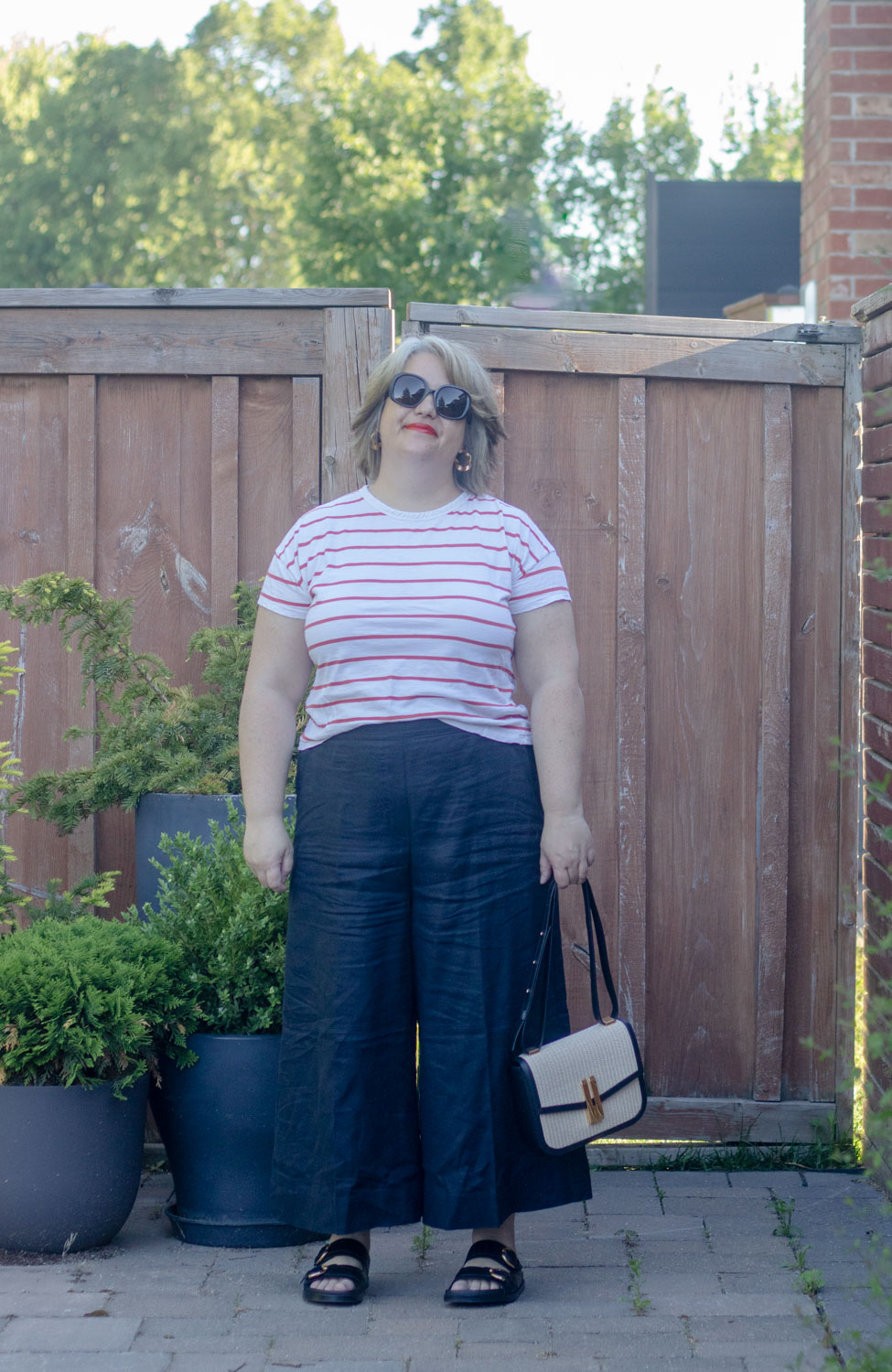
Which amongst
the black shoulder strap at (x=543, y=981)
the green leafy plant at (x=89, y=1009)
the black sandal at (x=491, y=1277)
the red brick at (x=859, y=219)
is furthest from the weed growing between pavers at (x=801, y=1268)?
the red brick at (x=859, y=219)

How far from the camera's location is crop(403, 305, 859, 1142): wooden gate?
148 inches

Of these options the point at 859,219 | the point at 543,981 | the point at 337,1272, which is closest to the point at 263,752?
the point at 543,981

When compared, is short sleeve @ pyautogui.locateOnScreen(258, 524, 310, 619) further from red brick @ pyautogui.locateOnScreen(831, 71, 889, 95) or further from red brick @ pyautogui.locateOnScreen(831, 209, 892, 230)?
red brick @ pyautogui.locateOnScreen(831, 71, 889, 95)

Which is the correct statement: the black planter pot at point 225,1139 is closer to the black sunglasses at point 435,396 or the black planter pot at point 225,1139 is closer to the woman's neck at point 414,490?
the woman's neck at point 414,490

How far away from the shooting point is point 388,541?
9.15 ft

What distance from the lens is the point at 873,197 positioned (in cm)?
502

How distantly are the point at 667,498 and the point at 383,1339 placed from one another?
7.35 ft

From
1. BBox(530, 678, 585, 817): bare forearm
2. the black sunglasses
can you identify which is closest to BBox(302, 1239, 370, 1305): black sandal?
BBox(530, 678, 585, 817): bare forearm

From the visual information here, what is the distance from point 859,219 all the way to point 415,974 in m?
3.55

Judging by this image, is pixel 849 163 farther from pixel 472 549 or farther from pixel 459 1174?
pixel 459 1174

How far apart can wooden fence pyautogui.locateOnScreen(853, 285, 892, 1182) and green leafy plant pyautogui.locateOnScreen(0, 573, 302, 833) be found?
1592 millimetres

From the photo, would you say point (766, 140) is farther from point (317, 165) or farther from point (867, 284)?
point (867, 284)

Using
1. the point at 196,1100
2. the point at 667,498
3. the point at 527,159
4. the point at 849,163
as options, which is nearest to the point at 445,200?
the point at 527,159

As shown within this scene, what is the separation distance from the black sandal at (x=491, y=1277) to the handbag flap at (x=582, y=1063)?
1.33ft
